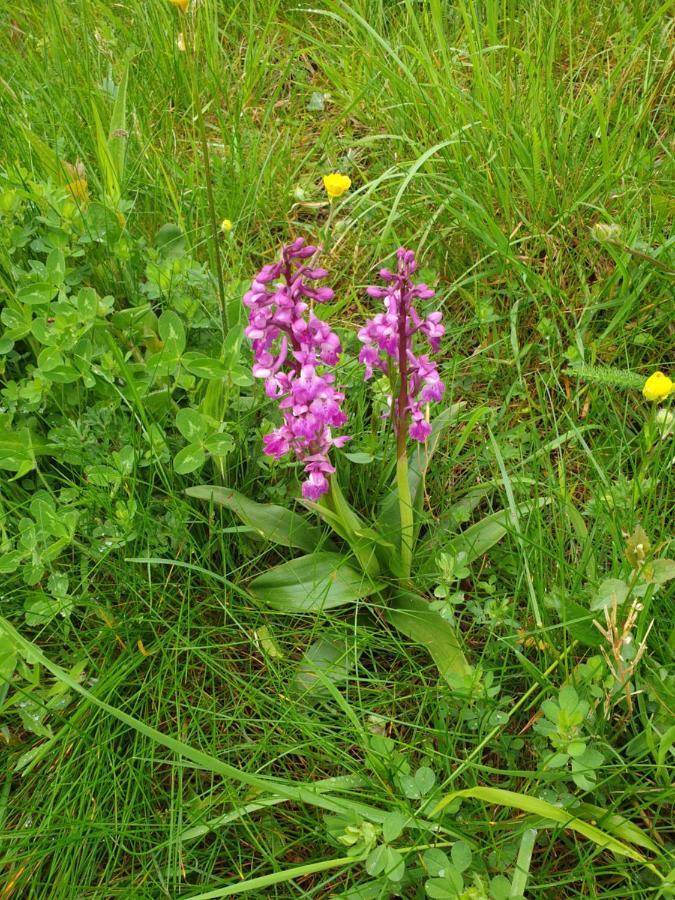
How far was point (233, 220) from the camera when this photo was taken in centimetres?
234

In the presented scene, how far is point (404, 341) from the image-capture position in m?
1.39

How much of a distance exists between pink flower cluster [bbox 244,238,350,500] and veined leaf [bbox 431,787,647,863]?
0.60 metres

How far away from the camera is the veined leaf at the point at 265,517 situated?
167cm

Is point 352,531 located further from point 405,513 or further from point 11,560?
point 11,560

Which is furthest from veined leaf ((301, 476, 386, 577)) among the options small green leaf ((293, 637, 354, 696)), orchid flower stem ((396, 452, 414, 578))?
small green leaf ((293, 637, 354, 696))

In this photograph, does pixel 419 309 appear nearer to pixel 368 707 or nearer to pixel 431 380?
pixel 431 380

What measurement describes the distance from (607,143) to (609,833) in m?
1.68

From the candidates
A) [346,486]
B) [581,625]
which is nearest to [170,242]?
[346,486]

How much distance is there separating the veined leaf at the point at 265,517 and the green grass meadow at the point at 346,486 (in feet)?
0.10

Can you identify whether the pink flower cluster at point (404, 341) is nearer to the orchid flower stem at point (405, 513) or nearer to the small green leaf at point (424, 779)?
the orchid flower stem at point (405, 513)

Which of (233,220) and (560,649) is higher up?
(233,220)

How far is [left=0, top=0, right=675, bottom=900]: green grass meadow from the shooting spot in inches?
53.6

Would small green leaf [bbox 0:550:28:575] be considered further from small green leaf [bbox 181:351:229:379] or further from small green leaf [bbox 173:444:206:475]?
small green leaf [bbox 181:351:229:379]

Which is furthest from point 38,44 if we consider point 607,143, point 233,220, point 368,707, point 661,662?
point 661,662
